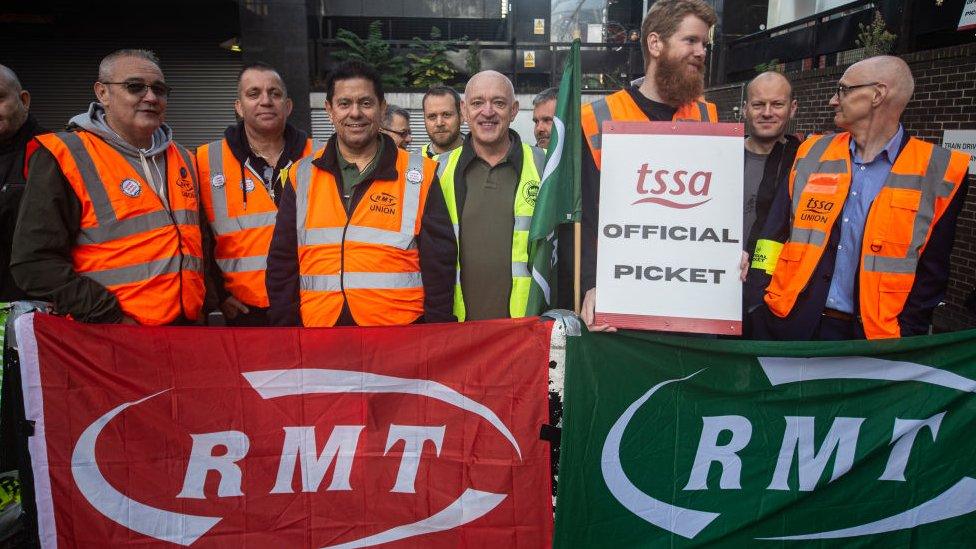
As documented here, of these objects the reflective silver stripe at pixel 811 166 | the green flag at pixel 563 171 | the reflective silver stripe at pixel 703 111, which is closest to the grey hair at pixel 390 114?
the reflective silver stripe at pixel 703 111

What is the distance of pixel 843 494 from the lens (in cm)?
293

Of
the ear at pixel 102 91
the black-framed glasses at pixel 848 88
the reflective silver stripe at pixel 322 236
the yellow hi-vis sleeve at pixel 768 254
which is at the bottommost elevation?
the yellow hi-vis sleeve at pixel 768 254

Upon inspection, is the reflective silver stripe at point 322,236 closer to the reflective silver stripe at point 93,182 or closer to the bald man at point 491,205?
the bald man at point 491,205

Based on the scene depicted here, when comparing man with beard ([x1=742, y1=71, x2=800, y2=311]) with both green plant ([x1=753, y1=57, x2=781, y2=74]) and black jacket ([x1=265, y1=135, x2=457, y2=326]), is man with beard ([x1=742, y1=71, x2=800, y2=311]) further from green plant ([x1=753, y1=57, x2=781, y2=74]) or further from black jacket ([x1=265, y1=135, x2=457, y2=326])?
green plant ([x1=753, y1=57, x2=781, y2=74])

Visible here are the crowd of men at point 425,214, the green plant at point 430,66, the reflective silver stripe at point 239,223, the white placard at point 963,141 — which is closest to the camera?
the crowd of men at point 425,214

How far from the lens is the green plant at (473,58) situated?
14922 millimetres

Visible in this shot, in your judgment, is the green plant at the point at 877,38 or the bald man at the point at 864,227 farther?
the green plant at the point at 877,38

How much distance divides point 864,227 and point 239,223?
132 inches

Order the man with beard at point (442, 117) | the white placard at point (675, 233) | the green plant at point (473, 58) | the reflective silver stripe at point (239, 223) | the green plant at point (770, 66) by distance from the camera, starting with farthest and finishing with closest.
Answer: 1. the green plant at point (473, 58)
2. the green plant at point (770, 66)
3. the man with beard at point (442, 117)
4. the reflective silver stripe at point (239, 223)
5. the white placard at point (675, 233)

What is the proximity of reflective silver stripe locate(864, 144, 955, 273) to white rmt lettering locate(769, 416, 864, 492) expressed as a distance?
2.56ft

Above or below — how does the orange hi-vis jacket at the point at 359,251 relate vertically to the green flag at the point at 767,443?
above

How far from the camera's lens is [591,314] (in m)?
2.85

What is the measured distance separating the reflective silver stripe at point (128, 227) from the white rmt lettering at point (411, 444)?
157cm

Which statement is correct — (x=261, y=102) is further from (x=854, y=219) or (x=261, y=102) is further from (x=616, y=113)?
(x=854, y=219)
